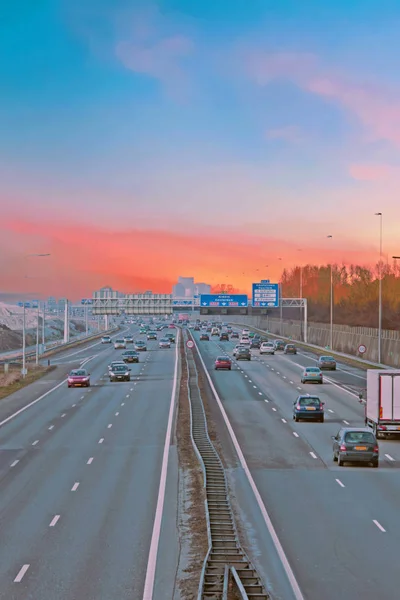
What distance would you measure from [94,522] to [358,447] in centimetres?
1230

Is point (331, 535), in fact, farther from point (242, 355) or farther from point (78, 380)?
point (242, 355)

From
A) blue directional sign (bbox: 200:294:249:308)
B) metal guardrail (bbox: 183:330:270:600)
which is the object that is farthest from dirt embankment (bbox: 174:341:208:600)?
blue directional sign (bbox: 200:294:249:308)

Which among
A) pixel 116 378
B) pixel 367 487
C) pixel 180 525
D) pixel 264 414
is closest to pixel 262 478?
pixel 367 487

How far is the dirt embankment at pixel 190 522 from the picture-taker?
18005 mm

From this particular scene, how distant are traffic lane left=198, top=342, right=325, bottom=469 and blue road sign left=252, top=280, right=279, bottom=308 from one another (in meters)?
52.9

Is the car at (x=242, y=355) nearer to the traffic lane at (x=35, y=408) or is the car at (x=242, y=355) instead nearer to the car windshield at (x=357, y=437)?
the traffic lane at (x=35, y=408)

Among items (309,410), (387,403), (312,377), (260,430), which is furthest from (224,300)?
(387,403)

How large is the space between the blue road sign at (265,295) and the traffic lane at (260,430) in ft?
174

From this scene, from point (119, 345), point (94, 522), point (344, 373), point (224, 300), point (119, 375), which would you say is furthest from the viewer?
point (224, 300)

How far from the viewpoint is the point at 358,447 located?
32.2 metres

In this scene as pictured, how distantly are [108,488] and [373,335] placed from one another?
71772 mm

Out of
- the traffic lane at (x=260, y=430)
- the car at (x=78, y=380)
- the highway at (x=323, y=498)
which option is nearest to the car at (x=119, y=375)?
the car at (x=78, y=380)

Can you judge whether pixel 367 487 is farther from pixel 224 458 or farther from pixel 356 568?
pixel 356 568

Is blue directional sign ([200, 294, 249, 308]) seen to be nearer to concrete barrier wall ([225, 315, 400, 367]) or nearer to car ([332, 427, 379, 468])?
concrete barrier wall ([225, 315, 400, 367])
